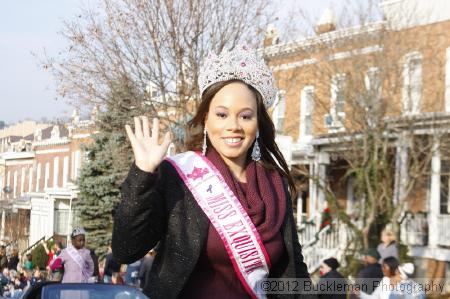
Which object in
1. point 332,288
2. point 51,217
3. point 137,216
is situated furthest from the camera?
point 51,217

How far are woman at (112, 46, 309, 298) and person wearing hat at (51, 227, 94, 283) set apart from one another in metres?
7.81

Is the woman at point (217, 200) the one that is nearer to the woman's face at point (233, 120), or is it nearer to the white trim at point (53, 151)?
the woman's face at point (233, 120)

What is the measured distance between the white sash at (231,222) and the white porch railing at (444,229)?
1523cm

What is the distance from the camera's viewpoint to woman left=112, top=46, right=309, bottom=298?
2387mm

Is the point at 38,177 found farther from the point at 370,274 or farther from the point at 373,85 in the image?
the point at 370,274

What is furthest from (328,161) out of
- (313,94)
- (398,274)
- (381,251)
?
(398,274)

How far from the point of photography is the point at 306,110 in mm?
21016

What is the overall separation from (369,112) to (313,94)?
2.33 m

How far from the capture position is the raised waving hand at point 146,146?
2344 millimetres

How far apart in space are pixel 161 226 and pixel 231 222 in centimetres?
25

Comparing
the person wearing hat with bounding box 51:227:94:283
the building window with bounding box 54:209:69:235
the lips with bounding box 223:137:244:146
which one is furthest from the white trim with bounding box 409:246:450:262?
the building window with bounding box 54:209:69:235

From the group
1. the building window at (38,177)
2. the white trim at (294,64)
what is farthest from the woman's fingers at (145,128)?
the building window at (38,177)

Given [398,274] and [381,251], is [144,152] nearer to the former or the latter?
[398,274]

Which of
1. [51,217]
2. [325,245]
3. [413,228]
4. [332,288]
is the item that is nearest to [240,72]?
[332,288]
